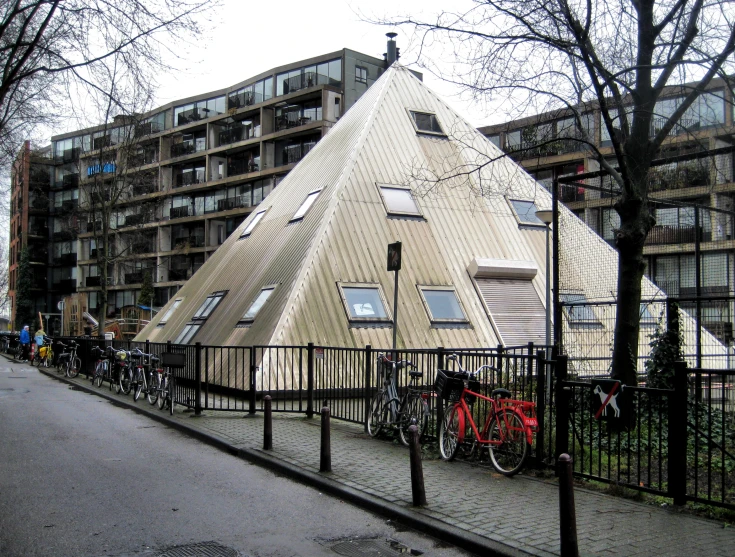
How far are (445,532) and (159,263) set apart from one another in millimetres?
67378

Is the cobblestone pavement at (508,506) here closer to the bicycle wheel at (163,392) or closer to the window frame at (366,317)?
the bicycle wheel at (163,392)

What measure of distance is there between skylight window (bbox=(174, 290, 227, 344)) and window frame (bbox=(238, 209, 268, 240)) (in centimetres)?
326

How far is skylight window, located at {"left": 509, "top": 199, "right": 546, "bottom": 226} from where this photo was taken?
23438mm

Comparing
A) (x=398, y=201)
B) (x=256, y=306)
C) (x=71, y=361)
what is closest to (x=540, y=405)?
(x=256, y=306)

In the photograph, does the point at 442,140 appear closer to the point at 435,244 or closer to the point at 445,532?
the point at 435,244

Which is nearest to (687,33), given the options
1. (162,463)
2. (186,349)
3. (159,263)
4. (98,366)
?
(162,463)

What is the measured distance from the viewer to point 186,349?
1580 cm

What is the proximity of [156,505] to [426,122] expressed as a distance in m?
19.2

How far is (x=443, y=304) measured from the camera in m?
19.2

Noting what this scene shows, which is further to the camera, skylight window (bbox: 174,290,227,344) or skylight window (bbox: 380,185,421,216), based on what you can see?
skylight window (bbox: 174,290,227,344)

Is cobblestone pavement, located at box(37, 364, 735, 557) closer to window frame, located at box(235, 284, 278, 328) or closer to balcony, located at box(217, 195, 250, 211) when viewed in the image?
window frame, located at box(235, 284, 278, 328)

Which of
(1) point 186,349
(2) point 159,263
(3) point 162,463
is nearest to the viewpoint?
(3) point 162,463

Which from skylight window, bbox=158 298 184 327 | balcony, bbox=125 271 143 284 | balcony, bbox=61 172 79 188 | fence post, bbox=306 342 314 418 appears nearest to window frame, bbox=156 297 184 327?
skylight window, bbox=158 298 184 327

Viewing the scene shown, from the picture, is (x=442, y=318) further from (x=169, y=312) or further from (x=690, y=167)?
(x=169, y=312)
